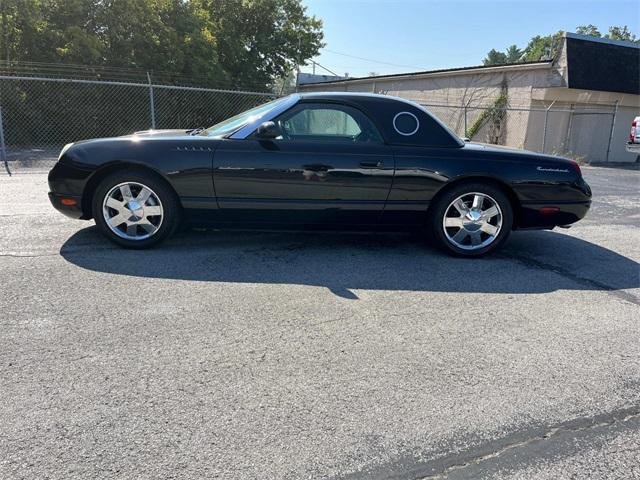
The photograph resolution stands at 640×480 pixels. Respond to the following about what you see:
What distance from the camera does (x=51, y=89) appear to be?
48.4 feet

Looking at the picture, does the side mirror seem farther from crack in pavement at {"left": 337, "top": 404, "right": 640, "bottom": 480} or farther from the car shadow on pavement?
crack in pavement at {"left": 337, "top": 404, "right": 640, "bottom": 480}

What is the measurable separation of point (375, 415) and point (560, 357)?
1.40 m

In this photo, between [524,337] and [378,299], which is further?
[378,299]

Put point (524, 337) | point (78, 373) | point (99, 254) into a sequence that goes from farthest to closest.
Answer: point (99, 254) < point (524, 337) < point (78, 373)

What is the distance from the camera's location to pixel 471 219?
15.8ft

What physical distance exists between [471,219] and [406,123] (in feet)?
3.83

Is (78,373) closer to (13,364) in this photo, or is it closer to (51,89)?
(13,364)

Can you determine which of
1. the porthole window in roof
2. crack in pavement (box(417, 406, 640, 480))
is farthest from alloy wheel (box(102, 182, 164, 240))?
crack in pavement (box(417, 406, 640, 480))

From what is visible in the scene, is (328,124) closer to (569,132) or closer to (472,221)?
(472,221)

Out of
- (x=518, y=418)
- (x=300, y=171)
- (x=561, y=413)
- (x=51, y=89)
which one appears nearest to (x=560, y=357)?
(x=561, y=413)

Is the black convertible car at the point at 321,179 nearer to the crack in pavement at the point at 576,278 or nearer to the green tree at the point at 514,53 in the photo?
the crack in pavement at the point at 576,278

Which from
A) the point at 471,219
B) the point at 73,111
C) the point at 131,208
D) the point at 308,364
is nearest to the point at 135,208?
the point at 131,208

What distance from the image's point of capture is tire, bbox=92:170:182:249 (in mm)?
4445

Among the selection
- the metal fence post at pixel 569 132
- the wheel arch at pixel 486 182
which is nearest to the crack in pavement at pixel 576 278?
the wheel arch at pixel 486 182
